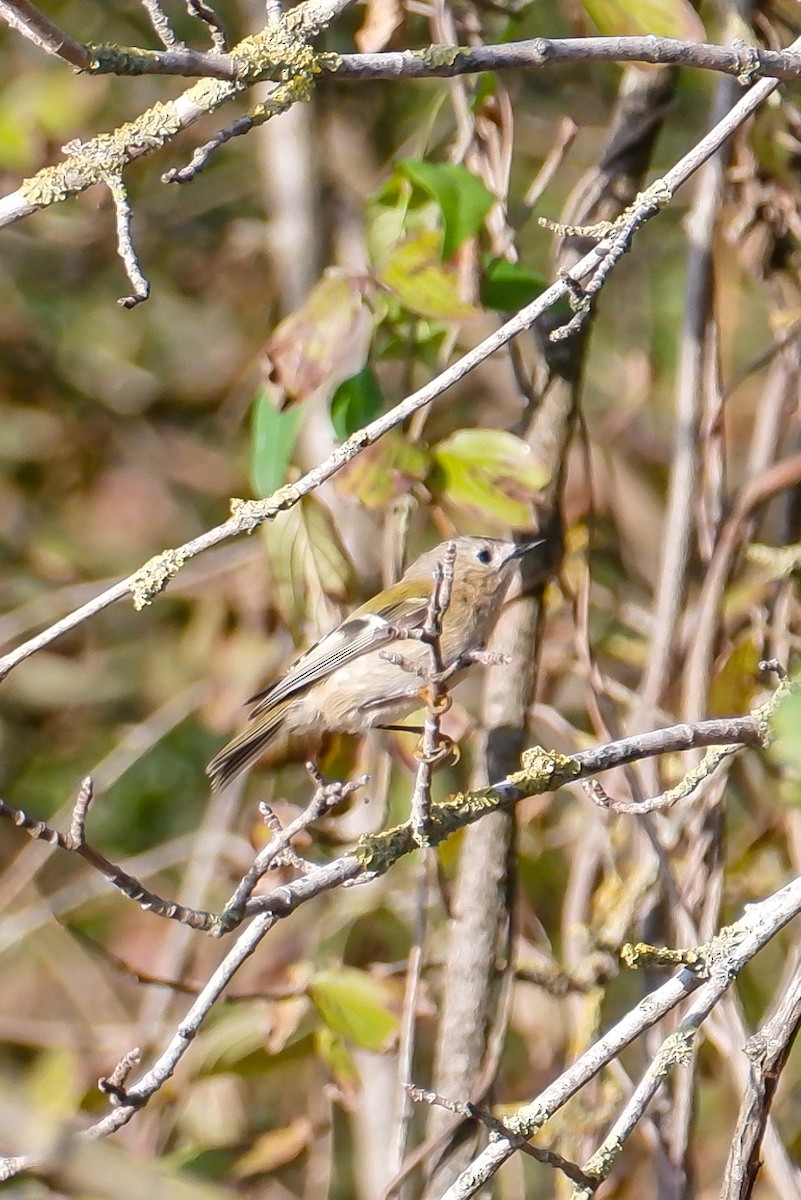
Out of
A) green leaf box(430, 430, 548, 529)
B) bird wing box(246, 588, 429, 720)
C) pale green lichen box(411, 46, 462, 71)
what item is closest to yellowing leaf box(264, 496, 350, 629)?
bird wing box(246, 588, 429, 720)

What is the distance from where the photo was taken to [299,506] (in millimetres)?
2398

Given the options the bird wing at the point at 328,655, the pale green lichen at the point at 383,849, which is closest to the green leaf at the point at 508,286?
the bird wing at the point at 328,655

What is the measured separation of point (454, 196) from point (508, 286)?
0.23m

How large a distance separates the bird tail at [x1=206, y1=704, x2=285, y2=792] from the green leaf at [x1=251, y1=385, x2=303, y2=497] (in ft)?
2.26

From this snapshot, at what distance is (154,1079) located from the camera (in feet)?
4.66

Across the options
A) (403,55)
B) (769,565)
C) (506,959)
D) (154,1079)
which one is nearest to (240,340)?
(769,565)

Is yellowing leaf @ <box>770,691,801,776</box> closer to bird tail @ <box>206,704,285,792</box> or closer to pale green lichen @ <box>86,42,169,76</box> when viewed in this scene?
pale green lichen @ <box>86,42,169,76</box>

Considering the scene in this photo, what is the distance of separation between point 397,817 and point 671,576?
88 cm

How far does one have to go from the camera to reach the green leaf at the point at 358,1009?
2.39 meters

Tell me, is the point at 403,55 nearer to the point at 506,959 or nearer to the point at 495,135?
the point at 495,135

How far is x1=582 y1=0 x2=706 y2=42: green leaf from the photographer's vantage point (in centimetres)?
200

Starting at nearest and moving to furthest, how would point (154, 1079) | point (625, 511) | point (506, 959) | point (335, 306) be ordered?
point (154, 1079), point (335, 306), point (506, 959), point (625, 511)

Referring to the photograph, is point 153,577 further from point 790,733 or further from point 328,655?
point 328,655

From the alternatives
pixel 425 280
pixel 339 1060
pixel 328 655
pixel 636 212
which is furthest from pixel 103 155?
pixel 339 1060
